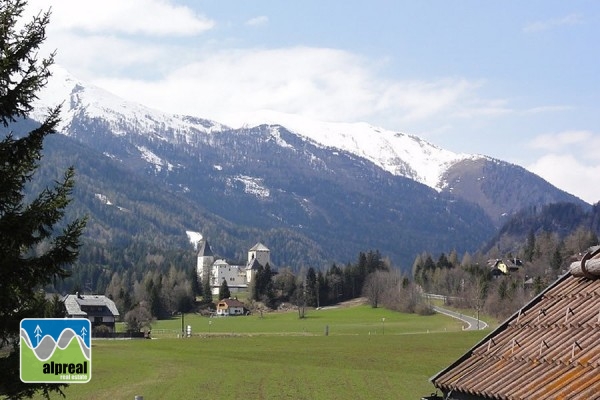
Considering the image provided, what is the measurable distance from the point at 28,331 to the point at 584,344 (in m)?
6.68

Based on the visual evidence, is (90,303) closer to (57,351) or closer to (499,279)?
(499,279)

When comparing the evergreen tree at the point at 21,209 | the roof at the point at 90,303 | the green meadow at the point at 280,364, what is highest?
the evergreen tree at the point at 21,209

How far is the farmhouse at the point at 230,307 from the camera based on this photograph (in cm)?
18762

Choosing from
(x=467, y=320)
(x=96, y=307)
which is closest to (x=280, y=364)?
(x=467, y=320)

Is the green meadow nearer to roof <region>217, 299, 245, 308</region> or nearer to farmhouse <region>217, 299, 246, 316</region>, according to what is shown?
farmhouse <region>217, 299, 246, 316</region>

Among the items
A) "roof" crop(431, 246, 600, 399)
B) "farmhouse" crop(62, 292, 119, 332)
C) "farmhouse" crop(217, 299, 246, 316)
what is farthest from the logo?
"farmhouse" crop(217, 299, 246, 316)

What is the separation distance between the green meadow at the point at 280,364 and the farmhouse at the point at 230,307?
Answer: 5204cm

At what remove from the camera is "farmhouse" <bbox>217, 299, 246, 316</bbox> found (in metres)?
188

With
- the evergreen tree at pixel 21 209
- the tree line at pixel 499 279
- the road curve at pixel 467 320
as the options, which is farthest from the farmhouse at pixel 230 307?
the evergreen tree at pixel 21 209

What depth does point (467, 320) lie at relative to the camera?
133250 mm

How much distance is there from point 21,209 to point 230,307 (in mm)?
174861

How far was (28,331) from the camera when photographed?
9141 mm

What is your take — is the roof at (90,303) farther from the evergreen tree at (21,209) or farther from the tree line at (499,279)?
the evergreen tree at (21,209)

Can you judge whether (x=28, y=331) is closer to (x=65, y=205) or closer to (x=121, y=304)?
(x=65, y=205)
